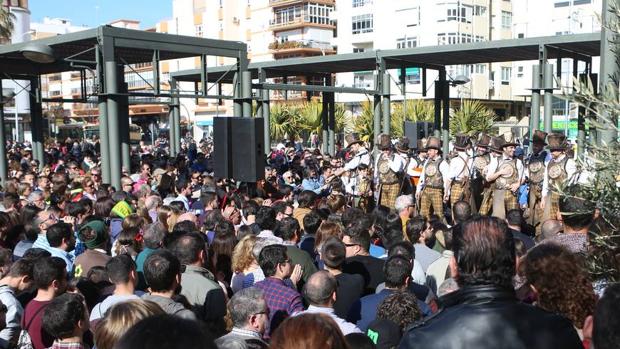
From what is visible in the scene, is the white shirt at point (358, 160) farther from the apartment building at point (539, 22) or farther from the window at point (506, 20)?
the window at point (506, 20)

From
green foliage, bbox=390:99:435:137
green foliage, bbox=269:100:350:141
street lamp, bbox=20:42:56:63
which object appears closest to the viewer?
street lamp, bbox=20:42:56:63

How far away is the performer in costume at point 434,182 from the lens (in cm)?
1151

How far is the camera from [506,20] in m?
51.9

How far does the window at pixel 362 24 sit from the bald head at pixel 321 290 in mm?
49629

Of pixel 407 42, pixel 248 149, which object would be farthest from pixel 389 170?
pixel 407 42

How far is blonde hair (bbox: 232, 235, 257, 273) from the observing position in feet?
18.1

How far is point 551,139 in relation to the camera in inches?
379

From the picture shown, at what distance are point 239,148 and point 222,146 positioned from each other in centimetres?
31

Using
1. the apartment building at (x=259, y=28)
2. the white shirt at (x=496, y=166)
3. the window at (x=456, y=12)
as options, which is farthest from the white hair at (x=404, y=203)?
the apartment building at (x=259, y=28)

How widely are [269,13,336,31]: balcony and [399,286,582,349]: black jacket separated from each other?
188 ft

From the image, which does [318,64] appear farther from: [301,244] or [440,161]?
[301,244]

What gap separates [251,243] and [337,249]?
2.71 ft

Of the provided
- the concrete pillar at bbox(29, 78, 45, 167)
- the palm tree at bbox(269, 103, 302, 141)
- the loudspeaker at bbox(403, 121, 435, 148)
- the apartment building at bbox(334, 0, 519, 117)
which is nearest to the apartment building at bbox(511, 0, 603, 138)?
the apartment building at bbox(334, 0, 519, 117)

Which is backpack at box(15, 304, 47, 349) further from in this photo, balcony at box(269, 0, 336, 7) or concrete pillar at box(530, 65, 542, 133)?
balcony at box(269, 0, 336, 7)
